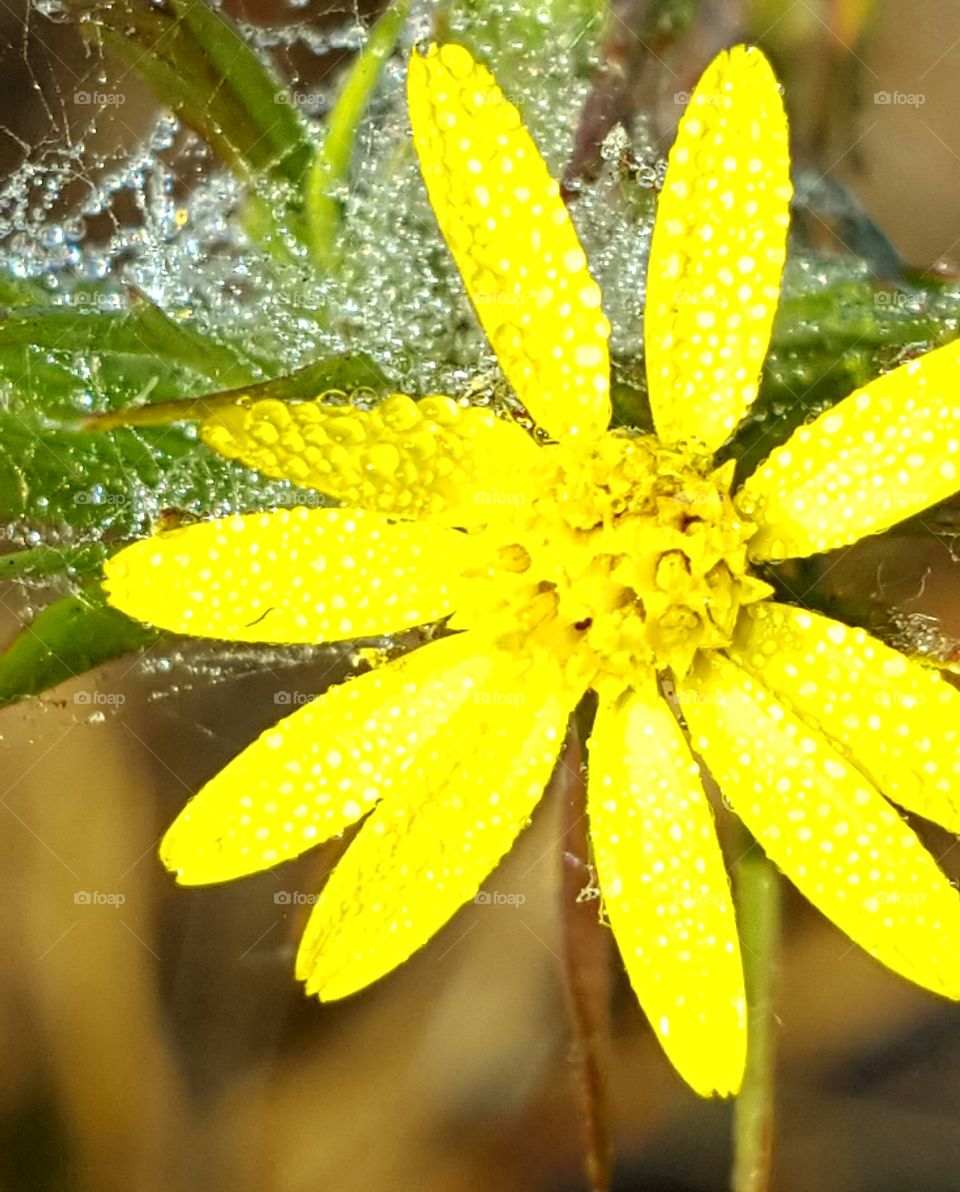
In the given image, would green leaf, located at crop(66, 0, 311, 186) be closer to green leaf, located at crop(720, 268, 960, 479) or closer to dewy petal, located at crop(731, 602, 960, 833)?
green leaf, located at crop(720, 268, 960, 479)

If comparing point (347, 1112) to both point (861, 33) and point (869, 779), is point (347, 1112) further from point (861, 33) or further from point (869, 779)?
point (861, 33)

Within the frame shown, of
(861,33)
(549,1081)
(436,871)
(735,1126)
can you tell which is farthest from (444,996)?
(861,33)

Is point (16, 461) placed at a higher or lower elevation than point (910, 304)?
higher

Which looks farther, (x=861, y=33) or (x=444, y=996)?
(x=444, y=996)

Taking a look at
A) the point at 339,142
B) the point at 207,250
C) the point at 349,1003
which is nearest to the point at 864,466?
the point at 339,142

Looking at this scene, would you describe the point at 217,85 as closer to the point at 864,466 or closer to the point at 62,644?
the point at 62,644

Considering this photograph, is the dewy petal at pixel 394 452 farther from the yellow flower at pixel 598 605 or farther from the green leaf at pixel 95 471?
the green leaf at pixel 95 471
